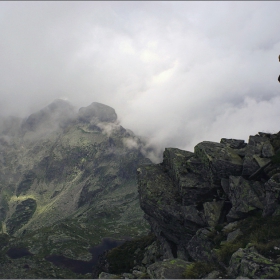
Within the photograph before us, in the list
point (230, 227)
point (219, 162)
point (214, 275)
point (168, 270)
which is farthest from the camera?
point (219, 162)

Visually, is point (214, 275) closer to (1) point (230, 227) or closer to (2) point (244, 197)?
(1) point (230, 227)

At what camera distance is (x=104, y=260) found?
66000 millimetres

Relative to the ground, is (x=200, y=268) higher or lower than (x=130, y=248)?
higher

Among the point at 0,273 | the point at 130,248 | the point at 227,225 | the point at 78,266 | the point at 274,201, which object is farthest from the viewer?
the point at 78,266

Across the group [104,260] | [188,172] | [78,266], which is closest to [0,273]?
[78,266]

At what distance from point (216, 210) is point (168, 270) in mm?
17821

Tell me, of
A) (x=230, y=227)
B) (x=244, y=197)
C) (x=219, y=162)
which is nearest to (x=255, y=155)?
(x=219, y=162)

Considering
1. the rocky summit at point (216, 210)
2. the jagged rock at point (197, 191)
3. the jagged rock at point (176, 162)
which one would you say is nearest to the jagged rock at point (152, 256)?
the rocky summit at point (216, 210)

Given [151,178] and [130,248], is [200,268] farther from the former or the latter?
[130,248]

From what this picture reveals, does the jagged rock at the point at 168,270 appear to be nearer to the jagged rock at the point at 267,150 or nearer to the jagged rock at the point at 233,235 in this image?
the jagged rock at the point at 233,235

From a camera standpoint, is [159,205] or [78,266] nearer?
[159,205]

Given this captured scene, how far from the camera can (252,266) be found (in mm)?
16750

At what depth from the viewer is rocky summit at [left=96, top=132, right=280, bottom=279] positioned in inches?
758

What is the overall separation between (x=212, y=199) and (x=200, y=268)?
20.1m
